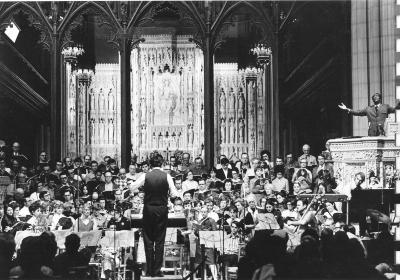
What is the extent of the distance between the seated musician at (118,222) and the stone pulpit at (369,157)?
15.8 ft

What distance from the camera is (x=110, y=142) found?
27.3 m

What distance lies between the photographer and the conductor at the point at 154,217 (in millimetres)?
11719

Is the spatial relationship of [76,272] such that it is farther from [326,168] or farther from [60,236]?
[326,168]

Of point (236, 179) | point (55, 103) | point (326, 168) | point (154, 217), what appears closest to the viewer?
point (154, 217)

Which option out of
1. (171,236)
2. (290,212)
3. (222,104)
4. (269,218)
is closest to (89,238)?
(171,236)

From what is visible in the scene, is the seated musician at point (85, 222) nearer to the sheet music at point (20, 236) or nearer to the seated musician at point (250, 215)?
the sheet music at point (20, 236)

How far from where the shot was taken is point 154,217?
1170 centimetres

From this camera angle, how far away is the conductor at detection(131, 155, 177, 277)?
11719 mm

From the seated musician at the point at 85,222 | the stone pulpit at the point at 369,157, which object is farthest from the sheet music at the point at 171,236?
the stone pulpit at the point at 369,157

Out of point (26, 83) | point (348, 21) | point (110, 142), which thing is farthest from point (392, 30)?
point (26, 83)

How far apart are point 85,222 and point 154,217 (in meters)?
3.97

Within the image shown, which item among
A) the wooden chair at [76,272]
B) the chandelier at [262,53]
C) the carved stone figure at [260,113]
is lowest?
the wooden chair at [76,272]

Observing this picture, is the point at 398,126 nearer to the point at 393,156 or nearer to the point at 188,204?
the point at 393,156

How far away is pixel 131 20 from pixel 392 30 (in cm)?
752
